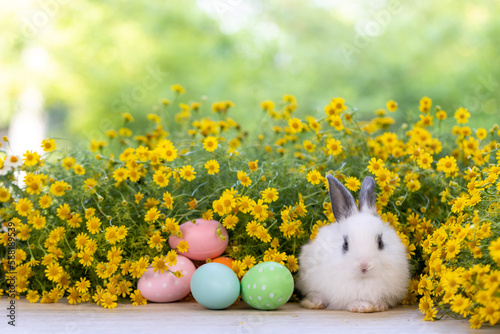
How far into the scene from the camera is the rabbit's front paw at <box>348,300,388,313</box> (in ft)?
6.14

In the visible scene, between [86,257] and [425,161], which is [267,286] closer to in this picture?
[86,257]

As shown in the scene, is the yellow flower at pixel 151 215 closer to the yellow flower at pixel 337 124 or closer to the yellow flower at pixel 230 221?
the yellow flower at pixel 230 221

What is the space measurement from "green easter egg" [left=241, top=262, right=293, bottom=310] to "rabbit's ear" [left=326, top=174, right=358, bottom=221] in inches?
12.0

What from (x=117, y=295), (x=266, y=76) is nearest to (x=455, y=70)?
(x=266, y=76)

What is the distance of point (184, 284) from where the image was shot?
2.02m

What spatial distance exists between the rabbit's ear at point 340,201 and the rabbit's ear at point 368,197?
5 cm

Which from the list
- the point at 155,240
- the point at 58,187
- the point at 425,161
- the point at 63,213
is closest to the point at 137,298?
the point at 155,240

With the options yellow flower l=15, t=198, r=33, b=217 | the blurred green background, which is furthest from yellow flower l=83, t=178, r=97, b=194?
the blurred green background

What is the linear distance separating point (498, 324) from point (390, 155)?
903 mm

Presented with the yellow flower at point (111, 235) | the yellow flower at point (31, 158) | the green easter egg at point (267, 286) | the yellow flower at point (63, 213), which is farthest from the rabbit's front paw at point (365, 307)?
the yellow flower at point (31, 158)

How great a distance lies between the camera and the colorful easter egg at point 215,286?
6.11ft

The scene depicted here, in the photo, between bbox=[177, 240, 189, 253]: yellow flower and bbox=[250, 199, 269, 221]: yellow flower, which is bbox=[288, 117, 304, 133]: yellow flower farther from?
bbox=[177, 240, 189, 253]: yellow flower

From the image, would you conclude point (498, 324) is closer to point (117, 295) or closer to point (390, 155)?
point (390, 155)

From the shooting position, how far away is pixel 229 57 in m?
6.52
